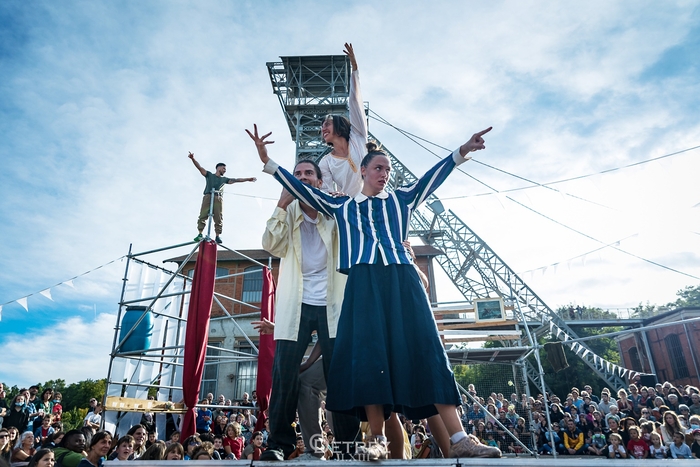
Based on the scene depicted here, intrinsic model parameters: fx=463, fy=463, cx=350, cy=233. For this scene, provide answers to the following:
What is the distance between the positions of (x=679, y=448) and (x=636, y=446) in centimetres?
72

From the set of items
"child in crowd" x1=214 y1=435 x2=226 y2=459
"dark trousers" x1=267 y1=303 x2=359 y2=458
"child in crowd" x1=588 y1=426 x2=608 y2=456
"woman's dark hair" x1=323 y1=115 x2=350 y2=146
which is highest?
"woman's dark hair" x1=323 y1=115 x2=350 y2=146

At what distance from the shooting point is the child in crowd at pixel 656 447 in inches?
272

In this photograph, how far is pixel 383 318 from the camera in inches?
92.0

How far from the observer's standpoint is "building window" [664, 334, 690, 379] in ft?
87.5

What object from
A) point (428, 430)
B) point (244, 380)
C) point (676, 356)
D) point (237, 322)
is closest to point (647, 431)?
point (428, 430)

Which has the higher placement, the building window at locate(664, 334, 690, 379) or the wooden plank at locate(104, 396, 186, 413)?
the building window at locate(664, 334, 690, 379)

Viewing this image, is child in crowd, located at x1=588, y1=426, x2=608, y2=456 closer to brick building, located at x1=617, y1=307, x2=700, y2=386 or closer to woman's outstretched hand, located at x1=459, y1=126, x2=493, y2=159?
woman's outstretched hand, located at x1=459, y1=126, x2=493, y2=159

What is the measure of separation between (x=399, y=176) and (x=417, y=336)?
20.1m

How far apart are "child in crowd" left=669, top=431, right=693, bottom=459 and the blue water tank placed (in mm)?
7866

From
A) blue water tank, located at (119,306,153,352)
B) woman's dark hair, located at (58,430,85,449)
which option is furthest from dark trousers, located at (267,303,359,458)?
blue water tank, located at (119,306,153,352)

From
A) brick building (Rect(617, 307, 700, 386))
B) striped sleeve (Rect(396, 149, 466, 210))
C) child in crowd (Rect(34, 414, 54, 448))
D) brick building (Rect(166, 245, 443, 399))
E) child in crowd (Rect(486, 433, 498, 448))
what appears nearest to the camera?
striped sleeve (Rect(396, 149, 466, 210))

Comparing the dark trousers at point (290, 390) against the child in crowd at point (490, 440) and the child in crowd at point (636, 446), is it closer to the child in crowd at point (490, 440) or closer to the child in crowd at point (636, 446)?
the child in crowd at point (636, 446)

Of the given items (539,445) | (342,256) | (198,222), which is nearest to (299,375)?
(342,256)

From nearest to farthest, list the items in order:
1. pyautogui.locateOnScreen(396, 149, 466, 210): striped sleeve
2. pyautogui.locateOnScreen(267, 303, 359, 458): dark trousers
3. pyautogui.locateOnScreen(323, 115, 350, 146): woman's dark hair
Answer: pyautogui.locateOnScreen(267, 303, 359, 458): dark trousers → pyautogui.locateOnScreen(396, 149, 466, 210): striped sleeve → pyautogui.locateOnScreen(323, 115, 350, 146): woman's dark hair
